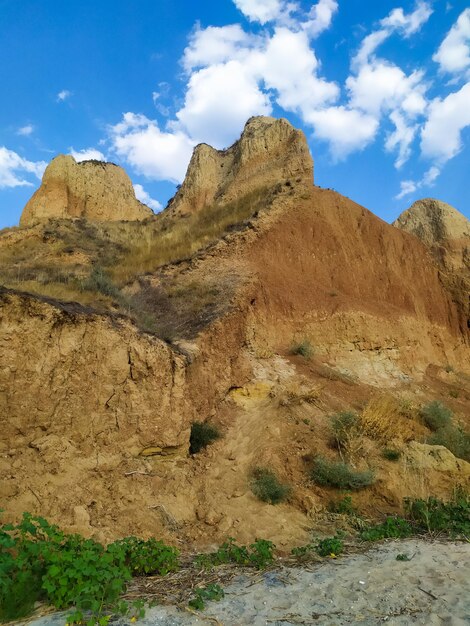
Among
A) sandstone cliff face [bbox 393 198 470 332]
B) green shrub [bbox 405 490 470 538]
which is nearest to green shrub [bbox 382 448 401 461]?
green shrub [bbox 405 490 470 538]

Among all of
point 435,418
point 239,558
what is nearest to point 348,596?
point 239,558

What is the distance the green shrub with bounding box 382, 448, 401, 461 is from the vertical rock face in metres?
11.4

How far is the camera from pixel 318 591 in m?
4.09

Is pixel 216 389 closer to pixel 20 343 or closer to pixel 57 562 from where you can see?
pixel 20 343

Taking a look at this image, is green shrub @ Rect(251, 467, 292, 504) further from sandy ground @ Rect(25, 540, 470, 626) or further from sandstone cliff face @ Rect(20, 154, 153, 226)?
sandstone cliff face @ Rect(20, 154, 153, 226)

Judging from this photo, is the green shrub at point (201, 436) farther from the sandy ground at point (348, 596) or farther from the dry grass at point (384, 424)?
the sandy ground at point (348, 596)

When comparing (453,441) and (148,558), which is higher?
(453,441)

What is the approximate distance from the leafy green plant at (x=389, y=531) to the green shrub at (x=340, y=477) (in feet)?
3.16

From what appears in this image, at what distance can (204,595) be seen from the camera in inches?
155

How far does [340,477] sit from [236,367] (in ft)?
12.7

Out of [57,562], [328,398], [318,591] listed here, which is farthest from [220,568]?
[328,398]

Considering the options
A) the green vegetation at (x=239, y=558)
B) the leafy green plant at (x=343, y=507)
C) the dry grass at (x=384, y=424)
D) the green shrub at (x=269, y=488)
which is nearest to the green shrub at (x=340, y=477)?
the leafy green plant at (x=343, y=507)

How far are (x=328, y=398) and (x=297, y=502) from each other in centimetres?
349

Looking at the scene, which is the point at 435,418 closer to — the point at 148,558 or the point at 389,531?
the point at 389,531
